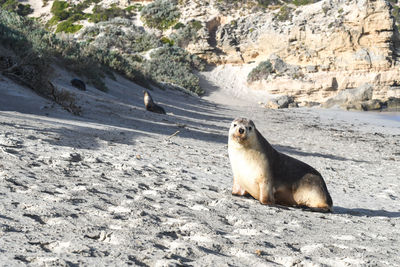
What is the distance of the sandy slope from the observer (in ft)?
7.11

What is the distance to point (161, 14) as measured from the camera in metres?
40.0

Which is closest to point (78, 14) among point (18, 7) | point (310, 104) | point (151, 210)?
point (18, 7)

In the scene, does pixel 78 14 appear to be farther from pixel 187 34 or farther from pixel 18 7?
pixel 187 34

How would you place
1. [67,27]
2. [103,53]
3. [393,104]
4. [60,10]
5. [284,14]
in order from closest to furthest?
[103,53]
[393,104]
[284,14]
[67,27]
[60,10]

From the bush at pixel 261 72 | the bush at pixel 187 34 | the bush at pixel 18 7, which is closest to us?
the bush at pixel 261 72

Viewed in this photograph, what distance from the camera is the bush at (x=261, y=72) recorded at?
31.9 m

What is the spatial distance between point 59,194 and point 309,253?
1.99 m

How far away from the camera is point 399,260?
2.46 meters

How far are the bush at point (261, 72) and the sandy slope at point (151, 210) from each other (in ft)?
84.5

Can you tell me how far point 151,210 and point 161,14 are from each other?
39528 mm

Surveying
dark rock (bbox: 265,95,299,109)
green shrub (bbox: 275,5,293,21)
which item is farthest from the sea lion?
green shrub (bbox: 275,5,293,21)

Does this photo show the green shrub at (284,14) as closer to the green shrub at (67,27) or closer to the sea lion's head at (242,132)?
the green shrub at (67,27)

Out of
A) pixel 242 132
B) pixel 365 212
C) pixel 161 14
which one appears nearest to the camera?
pixel 242 132

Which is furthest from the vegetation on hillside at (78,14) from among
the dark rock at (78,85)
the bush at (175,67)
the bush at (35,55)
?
the dark rock at (78,85)
